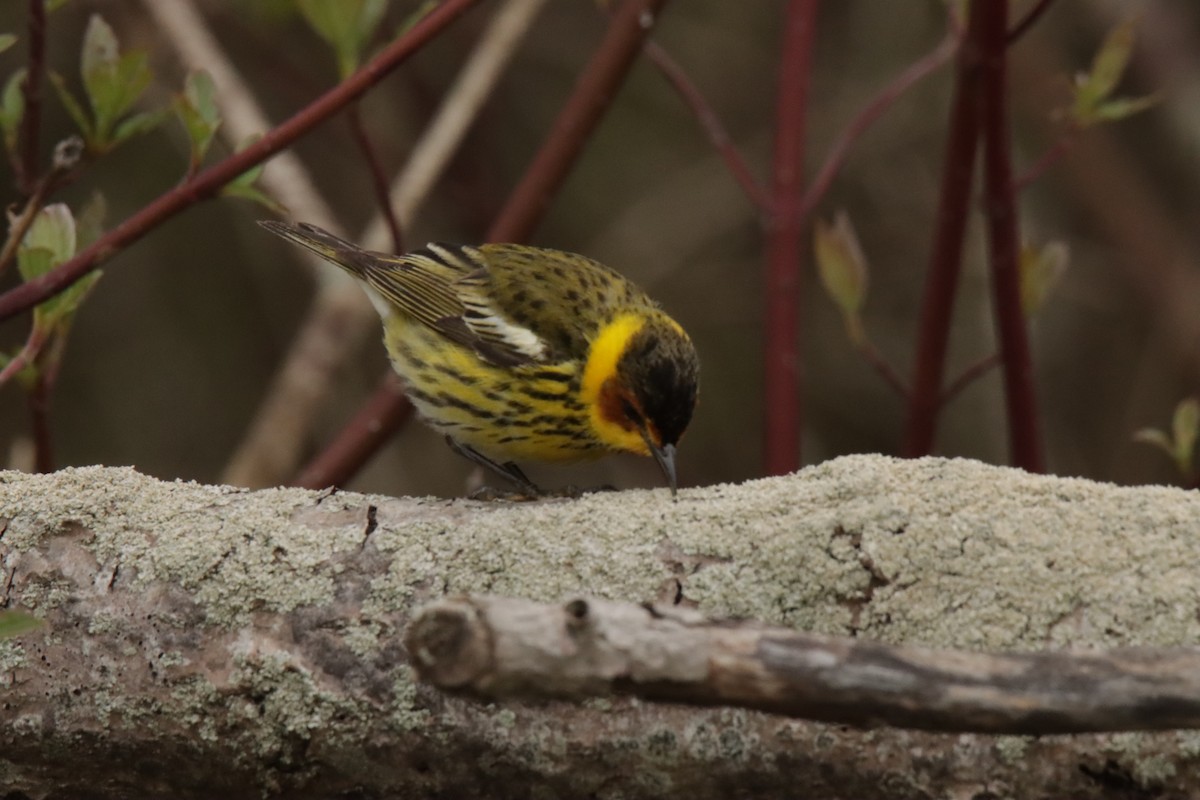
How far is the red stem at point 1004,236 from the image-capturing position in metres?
2.96

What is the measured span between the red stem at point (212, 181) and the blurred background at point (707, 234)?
3.65m

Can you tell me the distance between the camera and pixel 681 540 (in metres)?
2.20

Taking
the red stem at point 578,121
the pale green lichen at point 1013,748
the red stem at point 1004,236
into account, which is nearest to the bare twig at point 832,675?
the pale green lichen at point 1013,748

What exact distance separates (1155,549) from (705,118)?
5.85 feet

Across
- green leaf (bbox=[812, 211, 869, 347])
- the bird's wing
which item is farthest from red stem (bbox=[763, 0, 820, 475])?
the bird's wing

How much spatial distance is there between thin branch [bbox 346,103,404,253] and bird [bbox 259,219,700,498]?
39cm

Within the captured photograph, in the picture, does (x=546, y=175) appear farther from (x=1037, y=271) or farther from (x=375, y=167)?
(x=1037, y=271)

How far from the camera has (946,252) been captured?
320cm

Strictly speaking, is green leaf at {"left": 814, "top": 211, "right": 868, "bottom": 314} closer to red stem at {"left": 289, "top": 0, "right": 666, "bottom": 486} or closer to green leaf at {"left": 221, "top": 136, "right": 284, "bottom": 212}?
red stem at {"left": 289, "top": 0, "right": 666, "bottom": 486}

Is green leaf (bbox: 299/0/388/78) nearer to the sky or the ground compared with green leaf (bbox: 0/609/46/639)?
nearer to the sky

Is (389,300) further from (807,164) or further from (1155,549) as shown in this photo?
(807,164)

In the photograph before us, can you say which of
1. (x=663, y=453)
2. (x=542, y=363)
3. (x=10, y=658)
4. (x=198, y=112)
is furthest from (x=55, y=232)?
(x=663, y=453)

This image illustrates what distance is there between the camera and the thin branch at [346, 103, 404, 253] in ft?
9.04

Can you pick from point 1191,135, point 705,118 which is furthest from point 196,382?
point 1191,135
